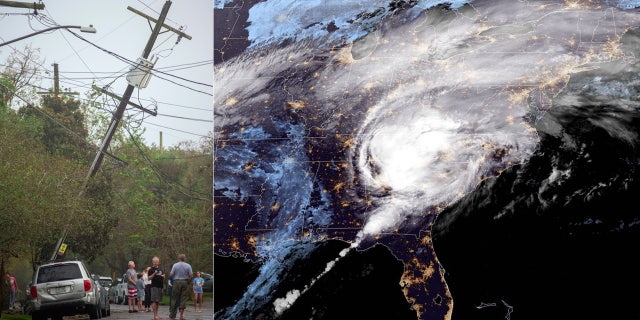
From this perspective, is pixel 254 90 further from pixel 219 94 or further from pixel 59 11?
pixel 59 11

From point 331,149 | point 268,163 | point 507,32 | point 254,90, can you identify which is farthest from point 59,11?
point 507,32

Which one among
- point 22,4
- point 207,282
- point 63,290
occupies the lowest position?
point 63,290

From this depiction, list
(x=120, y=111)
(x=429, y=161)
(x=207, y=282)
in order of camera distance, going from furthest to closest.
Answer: (x=120, y=111)
(x=207, y=282)
(x=429, y=161)

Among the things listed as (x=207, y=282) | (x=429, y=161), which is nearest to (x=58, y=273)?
(x=207, y=282)

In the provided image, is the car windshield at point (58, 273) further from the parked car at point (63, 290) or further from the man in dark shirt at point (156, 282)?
the man in dark shirt at point (156, 282)

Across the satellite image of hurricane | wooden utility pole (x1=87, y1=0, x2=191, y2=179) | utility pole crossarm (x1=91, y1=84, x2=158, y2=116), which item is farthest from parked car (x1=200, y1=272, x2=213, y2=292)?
utility pole crossarm (x1=91, y1=84, x2=158, y2=116)

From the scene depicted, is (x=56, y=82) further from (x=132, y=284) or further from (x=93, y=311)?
(x=93, y=311)

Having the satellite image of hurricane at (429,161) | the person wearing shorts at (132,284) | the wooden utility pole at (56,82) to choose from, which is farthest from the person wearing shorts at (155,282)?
the wooden utility pole at (56,82)

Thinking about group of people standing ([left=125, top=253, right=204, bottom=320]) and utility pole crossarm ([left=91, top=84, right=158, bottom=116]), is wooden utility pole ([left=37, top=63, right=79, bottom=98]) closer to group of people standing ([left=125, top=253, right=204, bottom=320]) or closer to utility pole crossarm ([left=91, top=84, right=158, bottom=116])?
utility pole crossarm ([left=91, top=84, right=158, bottom=116])
